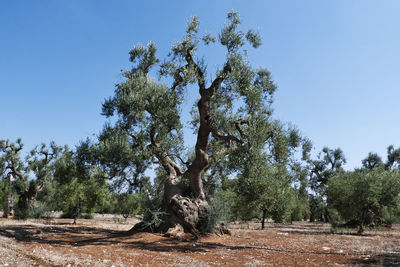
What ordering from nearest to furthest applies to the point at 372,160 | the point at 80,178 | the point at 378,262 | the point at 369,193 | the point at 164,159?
the point at 378,262
the point at 164,159
the point at 80,178
the point at 369,193
the point at 372,160

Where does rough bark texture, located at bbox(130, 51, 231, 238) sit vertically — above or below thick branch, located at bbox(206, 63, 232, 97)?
below

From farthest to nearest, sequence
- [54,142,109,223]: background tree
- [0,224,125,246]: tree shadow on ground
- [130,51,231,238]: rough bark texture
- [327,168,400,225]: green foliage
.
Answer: [327,168,400,225]: green foliage < [54,142,109,223]: background tree < [130,51,231,238]: rough bark texture < [0,224,125,246]: tree shadow on ground

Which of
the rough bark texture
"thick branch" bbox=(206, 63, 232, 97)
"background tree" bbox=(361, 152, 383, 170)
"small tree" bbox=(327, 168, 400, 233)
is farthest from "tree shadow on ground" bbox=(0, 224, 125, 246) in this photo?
"background tree" bbox=(361, 152, 383, 170)

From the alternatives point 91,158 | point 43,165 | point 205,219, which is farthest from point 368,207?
point 43,165

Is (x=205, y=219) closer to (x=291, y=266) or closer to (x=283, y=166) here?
(x=283, y=166)

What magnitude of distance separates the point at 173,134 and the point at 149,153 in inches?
118

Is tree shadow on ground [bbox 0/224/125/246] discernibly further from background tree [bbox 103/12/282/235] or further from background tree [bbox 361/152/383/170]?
background tree [bbox 361/152/383/170]

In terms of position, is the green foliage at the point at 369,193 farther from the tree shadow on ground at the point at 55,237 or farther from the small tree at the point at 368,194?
the tree shadow on ground at the point at 55,237

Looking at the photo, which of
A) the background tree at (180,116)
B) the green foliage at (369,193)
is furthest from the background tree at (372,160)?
the background tree at (180,116)

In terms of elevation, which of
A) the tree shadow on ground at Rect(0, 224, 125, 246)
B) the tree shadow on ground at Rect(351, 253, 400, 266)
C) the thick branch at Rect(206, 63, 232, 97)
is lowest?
the tree shadow on ground at Rect(0, 224, 125, 246)

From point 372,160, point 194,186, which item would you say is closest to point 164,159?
point 194,186

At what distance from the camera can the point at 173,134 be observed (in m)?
20.8

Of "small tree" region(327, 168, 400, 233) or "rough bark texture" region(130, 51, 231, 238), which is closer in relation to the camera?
"rough bark texture" region(130, 51, 231, 238)

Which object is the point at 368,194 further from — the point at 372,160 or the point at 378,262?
the point at 372,160
